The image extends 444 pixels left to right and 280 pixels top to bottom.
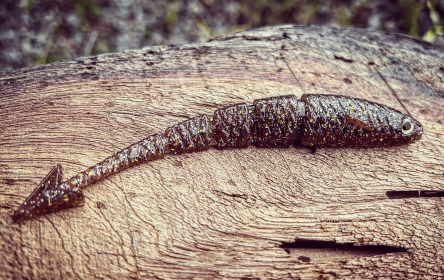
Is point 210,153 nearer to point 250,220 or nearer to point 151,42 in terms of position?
point 250,220

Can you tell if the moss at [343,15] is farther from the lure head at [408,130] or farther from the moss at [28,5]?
the moss at [28,5]

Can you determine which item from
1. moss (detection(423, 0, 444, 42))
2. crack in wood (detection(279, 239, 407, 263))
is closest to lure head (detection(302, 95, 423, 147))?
crack in wood (detection(279, 239, 407, 263))

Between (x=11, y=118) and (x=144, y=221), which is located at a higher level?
(x=11, y=118)

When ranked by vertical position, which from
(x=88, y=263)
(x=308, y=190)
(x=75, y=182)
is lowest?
(x=88, y=263)

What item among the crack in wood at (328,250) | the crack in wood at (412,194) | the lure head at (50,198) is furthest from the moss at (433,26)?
the lure head at (50,198)

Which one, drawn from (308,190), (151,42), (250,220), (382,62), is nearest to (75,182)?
(250,220)
